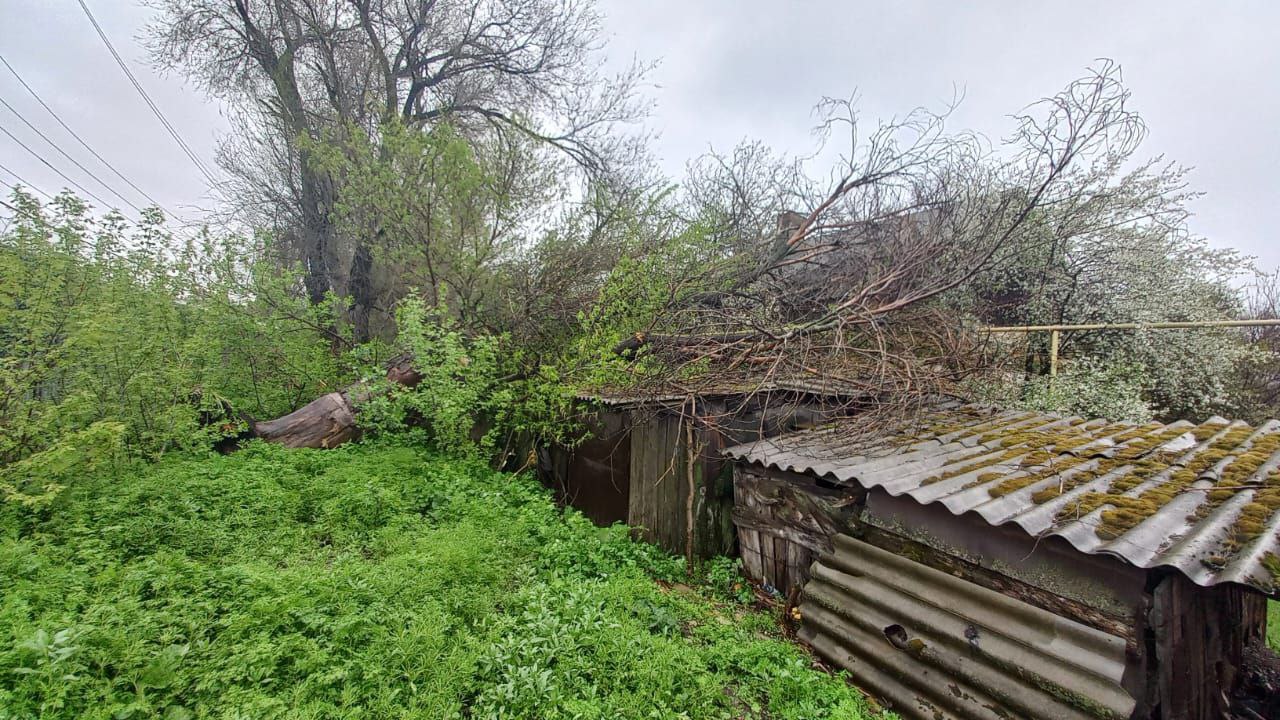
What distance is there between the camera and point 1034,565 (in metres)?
2.25

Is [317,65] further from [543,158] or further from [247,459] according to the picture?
[247,459]

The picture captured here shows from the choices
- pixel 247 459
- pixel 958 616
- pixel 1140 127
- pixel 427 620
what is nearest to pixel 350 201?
pixel 247 459

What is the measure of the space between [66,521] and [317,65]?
32.0 feet

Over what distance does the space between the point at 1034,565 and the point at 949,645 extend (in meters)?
0.58

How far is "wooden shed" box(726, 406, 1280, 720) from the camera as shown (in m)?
1.97

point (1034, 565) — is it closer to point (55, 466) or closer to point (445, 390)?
point (445, 390)

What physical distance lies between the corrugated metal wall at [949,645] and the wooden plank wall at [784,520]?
22cm

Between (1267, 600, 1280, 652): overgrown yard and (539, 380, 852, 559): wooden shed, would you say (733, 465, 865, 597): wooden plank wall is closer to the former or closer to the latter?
(539, 380, 852, 559): wooden shed

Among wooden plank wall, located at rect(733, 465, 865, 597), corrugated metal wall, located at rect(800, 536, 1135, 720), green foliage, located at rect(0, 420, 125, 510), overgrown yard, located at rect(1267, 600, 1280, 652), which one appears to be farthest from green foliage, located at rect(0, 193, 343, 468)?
overgrown yard, located at rect(1267, 600, 1280, 652)

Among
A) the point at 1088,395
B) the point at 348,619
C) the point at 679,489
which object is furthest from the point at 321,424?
the point at 1088,395

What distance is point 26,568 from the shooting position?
2.64 metres

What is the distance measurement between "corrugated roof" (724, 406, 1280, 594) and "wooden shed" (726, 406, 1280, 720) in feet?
0.04

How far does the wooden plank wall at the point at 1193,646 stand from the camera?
6.54 feet

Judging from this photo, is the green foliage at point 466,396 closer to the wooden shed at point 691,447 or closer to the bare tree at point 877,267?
the wooden shed at point 691,447
